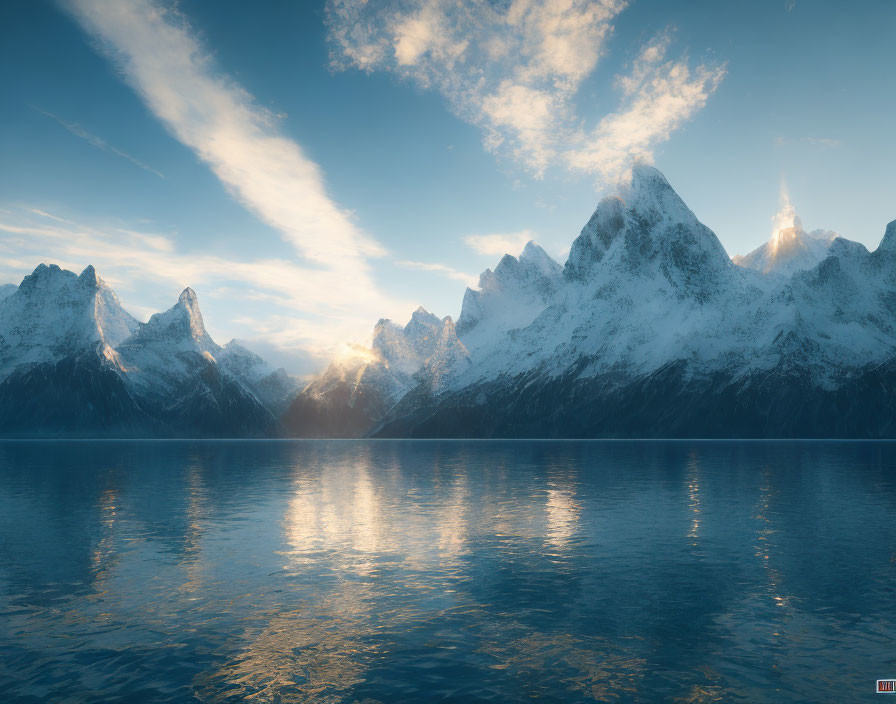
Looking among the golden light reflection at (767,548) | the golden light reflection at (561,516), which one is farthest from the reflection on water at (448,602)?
the golden light reflection at (561,516)

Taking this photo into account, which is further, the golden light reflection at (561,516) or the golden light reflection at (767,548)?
the golden light reflection at (561,516)

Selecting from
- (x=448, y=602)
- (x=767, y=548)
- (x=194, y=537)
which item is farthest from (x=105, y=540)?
(x=767, y=548)

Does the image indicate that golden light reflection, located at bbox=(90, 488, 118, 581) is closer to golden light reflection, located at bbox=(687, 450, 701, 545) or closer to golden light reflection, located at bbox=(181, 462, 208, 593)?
golden light reflection, located at bbox=(181, 462, 208, 593)

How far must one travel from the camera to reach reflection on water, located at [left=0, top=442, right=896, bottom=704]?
2295cm

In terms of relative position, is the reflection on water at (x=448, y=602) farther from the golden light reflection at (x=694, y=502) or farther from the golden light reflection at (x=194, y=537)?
the golden light reflection at (x=694, y=502)

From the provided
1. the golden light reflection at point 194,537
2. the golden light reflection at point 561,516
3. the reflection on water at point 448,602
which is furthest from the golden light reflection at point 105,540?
the golden light reflection at point 561,516

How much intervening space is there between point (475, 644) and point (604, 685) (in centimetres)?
634

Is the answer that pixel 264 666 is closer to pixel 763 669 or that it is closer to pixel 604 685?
pixel 604 685

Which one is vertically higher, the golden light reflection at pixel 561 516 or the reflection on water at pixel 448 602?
the reflection on water at pixel 448 602

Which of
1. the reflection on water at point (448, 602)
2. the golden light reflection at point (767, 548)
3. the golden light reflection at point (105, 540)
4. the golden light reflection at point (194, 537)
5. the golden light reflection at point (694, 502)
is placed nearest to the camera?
the reflection on water at point (448, 602)

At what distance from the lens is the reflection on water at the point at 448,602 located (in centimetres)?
2295

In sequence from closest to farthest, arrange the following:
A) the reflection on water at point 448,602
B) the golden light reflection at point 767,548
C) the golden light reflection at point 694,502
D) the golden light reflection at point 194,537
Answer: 1. the reflection on water at point 448,602
2. the golden light reflection at point 767,548
3. the golden light reflection at point 194,537
4. the golden light reflection at point 694,502

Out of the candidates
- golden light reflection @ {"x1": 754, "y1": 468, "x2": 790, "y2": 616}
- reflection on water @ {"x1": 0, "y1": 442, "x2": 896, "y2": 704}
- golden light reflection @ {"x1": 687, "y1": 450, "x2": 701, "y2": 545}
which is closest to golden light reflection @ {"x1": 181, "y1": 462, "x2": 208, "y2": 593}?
reflection on water @ {"x1": 0, "y1": 442, "x2": 896, "y2": 704}

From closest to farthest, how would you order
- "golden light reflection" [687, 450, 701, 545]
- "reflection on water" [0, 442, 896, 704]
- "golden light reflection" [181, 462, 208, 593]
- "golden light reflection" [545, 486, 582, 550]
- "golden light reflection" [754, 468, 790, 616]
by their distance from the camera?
"reflection on water" [0, 442, 896, 704]
"golden light reflection" [754, 468, 790, 616]
"golden light reflection" [181, 462, 208, 593]
"golden light reflection" [545, 486, 582, 550]
"golden light reflection" [687, 450, 701, 545]
